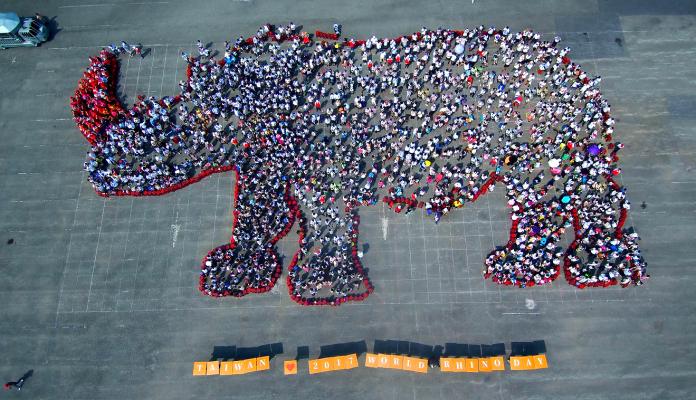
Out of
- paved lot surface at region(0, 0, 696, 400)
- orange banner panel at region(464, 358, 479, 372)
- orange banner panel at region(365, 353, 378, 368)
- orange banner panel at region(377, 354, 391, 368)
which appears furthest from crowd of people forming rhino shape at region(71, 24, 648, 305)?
orange banner panel at region(464, 358, 479, 372)

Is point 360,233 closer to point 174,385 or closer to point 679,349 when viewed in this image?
point 174,385

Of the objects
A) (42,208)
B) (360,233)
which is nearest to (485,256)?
(360,233)

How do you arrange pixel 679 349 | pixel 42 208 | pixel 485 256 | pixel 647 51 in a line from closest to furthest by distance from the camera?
pixel 679 349, pixel 485 256, pixel 42 208, pixel 647 51

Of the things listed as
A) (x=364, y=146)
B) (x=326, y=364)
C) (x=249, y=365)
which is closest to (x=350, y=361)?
(x=326, y=364)

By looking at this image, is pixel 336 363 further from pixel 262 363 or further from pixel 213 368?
pixel 213 368

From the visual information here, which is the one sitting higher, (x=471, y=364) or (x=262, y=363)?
(x=262, y=363)

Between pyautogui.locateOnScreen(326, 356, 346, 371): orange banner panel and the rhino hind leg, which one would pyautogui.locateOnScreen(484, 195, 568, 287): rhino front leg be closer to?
the rhino hind leg

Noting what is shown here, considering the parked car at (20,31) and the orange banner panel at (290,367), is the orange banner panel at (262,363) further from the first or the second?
the parked car at (20,31)
